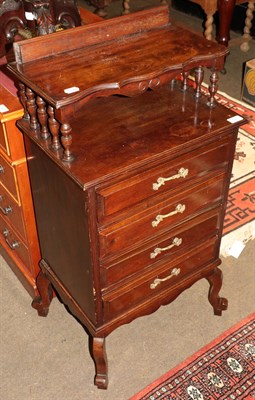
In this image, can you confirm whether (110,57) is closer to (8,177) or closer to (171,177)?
(171,177)

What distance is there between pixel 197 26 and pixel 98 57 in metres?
3.80

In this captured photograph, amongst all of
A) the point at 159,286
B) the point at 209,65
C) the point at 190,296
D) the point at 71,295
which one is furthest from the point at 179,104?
the point at 190,296

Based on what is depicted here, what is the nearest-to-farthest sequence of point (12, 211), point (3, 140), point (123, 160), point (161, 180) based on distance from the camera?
point (123, 160), point (161, 180), point (3, 140), point (12, 211)

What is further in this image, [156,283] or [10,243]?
[10,243]

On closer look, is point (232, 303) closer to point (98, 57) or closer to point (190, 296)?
point (190, 296)

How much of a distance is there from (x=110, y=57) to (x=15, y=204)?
0.81 meters

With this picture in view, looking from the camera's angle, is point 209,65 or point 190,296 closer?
point 209,65

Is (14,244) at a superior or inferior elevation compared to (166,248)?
inferior

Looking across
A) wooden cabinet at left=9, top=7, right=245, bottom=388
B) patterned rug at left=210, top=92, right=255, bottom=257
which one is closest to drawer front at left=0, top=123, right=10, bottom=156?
wooden cabinet at left=9, top=7, right=245, bottom=388

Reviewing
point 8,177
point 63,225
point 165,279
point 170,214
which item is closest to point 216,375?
point 165,279

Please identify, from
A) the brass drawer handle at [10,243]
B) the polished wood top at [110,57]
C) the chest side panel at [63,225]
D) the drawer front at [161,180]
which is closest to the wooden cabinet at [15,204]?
the brass drawer handle at [10,243]

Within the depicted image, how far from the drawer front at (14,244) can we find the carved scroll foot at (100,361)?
0.55 m

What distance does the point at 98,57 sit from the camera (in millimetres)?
1606

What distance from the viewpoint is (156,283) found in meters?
1.92
